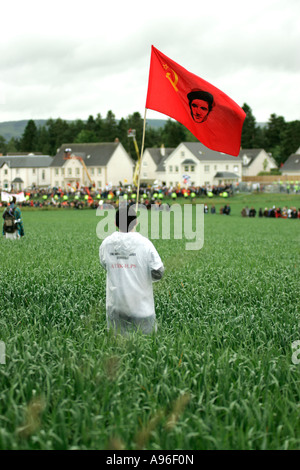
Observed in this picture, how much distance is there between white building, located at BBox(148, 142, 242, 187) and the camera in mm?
102062

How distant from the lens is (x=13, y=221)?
2169cm

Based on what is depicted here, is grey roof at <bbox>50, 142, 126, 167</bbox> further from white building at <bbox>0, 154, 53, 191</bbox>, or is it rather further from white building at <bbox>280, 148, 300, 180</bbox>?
white building at <bbox>280, 148, 300, 180</bbox>

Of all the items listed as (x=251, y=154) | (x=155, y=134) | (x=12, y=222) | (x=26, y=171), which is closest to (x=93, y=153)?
(x=26, y=171)

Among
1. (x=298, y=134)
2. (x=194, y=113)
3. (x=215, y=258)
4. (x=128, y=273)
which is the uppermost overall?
(x=298, y=134)

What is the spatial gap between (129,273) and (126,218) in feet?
2.19

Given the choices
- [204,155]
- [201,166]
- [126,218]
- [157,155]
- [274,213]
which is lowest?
[274,213]

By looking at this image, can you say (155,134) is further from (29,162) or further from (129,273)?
(129,273)

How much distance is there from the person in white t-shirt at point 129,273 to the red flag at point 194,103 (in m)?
2.83

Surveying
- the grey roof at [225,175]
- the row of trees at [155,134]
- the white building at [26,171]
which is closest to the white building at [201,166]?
the grey roof at [225,175]

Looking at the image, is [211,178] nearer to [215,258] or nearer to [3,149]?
[215,258]

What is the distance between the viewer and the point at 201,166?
10231 cm

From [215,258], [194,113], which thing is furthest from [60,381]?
[215,258]

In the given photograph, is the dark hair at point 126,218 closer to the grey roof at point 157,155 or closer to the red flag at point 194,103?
the red flag at point 194,103
